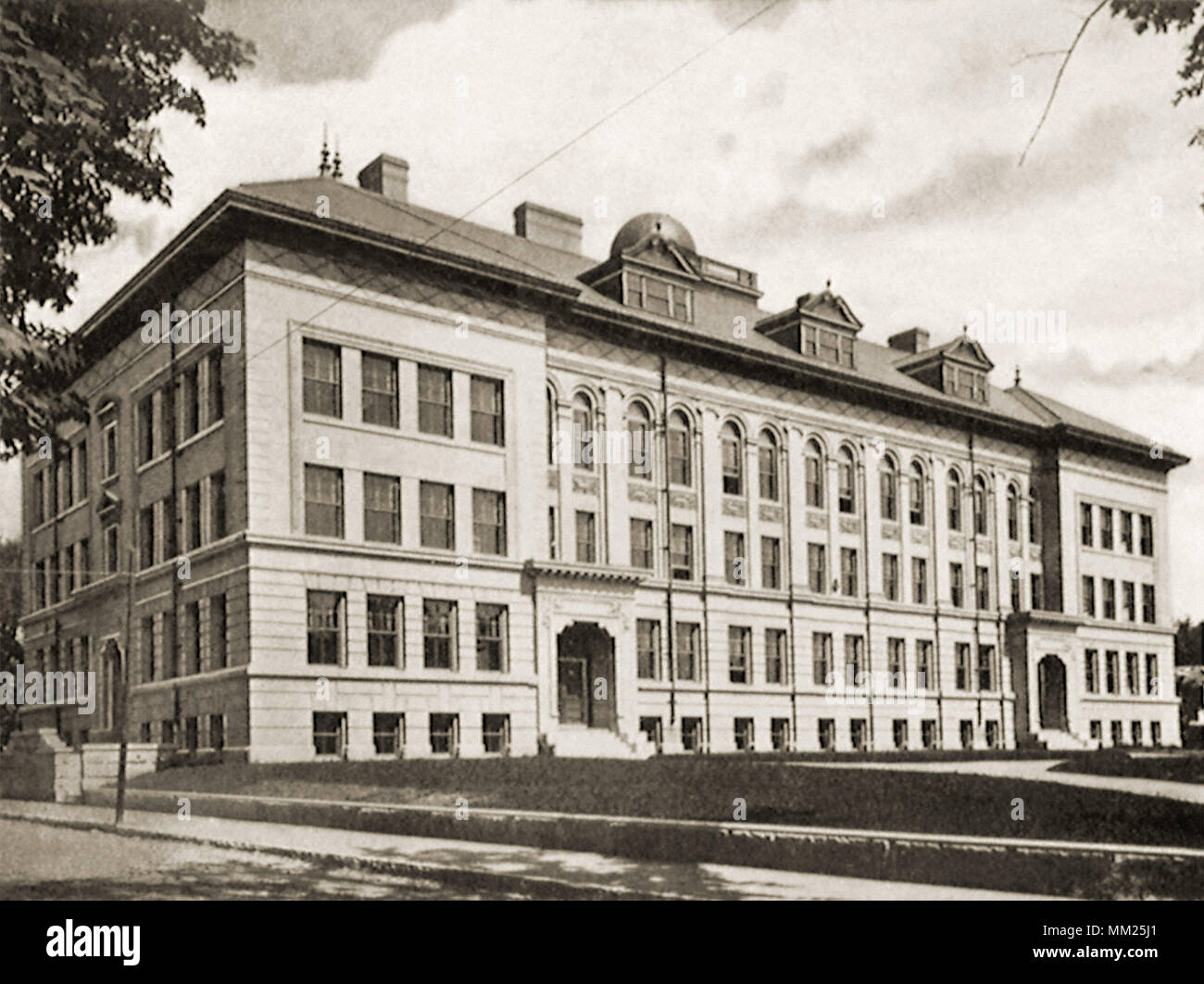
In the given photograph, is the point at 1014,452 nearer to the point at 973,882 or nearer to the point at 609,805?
the point at 609,805

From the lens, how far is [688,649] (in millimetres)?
39719

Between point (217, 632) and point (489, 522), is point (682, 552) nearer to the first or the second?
point (489, 522)

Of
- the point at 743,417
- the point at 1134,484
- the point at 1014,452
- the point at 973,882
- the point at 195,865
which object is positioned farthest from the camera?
the point at 1014,452

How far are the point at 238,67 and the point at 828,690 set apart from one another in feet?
108

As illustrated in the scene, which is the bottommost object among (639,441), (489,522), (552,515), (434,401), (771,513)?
(489,522)

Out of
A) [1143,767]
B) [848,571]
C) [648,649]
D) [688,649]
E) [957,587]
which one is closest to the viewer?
[1143,767]

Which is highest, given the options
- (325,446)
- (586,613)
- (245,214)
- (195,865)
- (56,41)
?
(245,214)

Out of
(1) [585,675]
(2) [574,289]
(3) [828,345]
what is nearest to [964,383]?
(3) [828,345]

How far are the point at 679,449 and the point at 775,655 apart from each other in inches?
290

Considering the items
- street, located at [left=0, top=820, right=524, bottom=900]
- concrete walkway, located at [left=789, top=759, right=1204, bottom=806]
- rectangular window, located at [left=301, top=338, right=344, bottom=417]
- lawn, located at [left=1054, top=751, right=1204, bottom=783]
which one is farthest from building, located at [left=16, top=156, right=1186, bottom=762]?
lawn, located at [left=1054, top=751, right=1204, bottom=783]

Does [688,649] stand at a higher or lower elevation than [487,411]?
lower

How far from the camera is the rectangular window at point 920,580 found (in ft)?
152
